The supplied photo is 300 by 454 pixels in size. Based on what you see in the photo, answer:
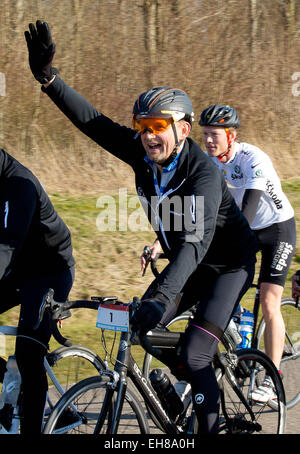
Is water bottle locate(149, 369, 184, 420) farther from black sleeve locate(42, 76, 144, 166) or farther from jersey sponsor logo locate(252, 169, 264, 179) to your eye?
jersey sponsor logo locate(252, 169, 264, 179)

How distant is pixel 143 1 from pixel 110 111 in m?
2.45

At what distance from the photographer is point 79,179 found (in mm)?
12508

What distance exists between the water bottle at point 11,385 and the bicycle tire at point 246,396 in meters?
1.28

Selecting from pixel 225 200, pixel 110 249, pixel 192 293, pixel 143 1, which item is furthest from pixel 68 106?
pixel 143 1

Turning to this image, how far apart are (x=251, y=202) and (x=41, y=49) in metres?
2.21

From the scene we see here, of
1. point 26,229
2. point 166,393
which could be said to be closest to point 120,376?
point 166,393

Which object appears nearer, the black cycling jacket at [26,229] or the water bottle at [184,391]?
the black cycling jacket at [26,229]

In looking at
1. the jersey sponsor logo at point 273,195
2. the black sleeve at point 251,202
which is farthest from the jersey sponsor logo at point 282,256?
the black sleeve at point 251,202

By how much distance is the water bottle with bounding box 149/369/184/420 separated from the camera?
403 cm

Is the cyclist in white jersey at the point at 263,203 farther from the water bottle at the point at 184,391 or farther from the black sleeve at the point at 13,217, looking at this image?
the black sleeve at the point at 13,217

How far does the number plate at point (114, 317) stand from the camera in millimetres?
3570

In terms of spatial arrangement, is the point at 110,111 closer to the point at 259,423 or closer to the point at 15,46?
the point at 15,46

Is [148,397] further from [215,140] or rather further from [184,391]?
[215,140]

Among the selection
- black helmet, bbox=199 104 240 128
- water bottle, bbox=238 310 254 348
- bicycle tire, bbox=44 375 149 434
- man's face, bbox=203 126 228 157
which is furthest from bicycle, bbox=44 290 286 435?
black helmet, bbox=199 104 240 128
